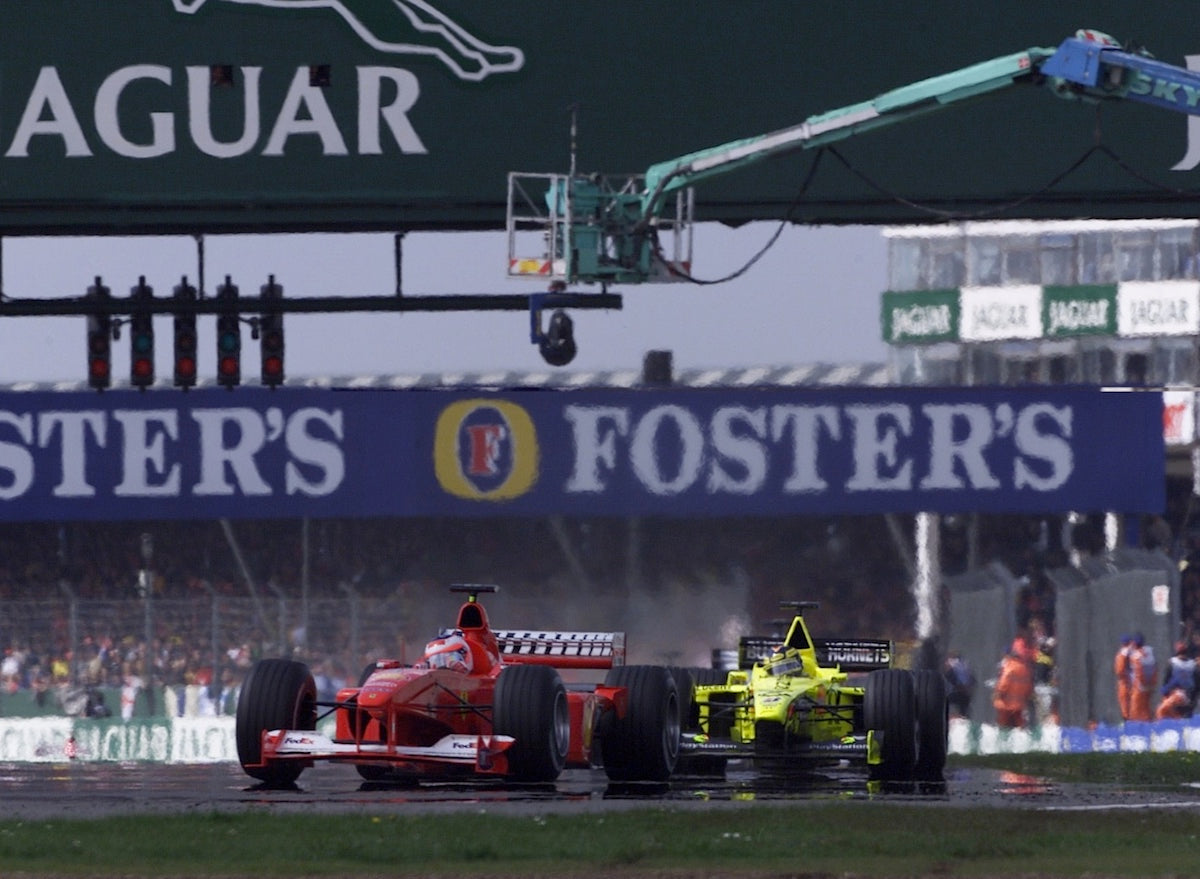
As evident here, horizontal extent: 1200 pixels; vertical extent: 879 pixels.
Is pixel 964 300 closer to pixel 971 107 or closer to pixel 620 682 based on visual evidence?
pixel 971 107

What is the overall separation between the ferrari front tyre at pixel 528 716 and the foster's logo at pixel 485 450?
13.5m

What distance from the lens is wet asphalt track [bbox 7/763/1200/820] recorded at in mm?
15242

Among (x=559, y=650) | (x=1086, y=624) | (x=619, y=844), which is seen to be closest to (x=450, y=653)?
(x=559, y=650)

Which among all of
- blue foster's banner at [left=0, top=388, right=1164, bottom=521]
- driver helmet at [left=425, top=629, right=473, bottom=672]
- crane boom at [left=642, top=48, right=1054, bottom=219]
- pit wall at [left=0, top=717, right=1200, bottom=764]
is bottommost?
pit wall at [left=0, top=717, right=1200, bottom=764]

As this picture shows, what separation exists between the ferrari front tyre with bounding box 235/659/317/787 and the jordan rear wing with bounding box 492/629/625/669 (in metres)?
2.71

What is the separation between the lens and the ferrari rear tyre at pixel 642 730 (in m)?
17.6

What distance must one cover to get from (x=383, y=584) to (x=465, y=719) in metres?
13.6

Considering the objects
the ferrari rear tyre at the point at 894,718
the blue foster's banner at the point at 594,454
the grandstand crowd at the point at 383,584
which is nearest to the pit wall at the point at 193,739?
the grandstand crowd at the point at 383,584

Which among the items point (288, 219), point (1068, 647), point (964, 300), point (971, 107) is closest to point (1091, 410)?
point (1068, 647)

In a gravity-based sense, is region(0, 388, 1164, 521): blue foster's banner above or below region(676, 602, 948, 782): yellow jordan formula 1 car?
above

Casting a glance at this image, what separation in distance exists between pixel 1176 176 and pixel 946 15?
3092mm

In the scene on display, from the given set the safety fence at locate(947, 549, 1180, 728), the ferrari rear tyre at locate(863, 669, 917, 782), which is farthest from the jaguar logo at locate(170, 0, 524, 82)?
the ferrari rear tyre at locate(863, 669, 917, 782)

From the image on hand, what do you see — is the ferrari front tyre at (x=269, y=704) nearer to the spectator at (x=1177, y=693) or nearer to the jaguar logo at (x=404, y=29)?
the jaguar logo at (x=404, y=29)

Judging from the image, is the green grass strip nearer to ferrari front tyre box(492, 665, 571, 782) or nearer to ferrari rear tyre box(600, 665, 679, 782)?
ferrari front tyre box(492, 665, 571, 782)
